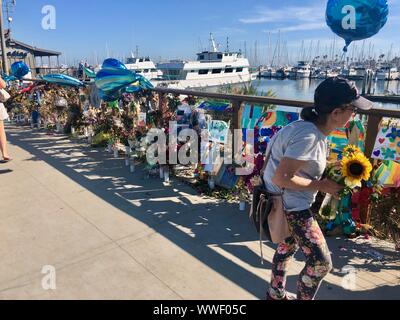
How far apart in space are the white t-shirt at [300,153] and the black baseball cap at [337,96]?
0.45 feet

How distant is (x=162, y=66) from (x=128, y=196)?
49578 millimetres

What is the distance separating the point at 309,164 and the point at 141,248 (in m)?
1.96

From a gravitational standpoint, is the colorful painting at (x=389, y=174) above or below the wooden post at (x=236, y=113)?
below

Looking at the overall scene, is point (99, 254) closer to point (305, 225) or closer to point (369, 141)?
point (305, 225)

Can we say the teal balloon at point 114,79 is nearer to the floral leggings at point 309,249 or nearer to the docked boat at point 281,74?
the floral leggings at point 309,249

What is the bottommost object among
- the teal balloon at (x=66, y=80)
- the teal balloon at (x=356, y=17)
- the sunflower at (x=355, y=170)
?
the sunflower at (x=355, y=170)

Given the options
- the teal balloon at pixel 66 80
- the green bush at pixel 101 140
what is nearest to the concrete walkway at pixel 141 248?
the green bush at pixel 101 140

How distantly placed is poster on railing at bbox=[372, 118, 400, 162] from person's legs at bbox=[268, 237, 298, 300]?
1.57 metres

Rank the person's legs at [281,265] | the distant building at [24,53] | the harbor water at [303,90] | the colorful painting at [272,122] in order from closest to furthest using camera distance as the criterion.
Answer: the person's legs at [281,265] < the colorful painting at [272,122] < the harbor water at [303,90] < the distant building at [24,53]

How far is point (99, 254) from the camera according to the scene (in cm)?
329

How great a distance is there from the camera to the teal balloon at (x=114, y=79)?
6.16 meters

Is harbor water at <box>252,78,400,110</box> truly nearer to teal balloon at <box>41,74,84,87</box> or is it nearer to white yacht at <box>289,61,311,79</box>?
white yacht at <box>289,61,311,79</box>

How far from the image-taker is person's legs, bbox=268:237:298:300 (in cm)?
238

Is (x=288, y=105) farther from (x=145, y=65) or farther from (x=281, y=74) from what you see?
(x=281, y=74)
